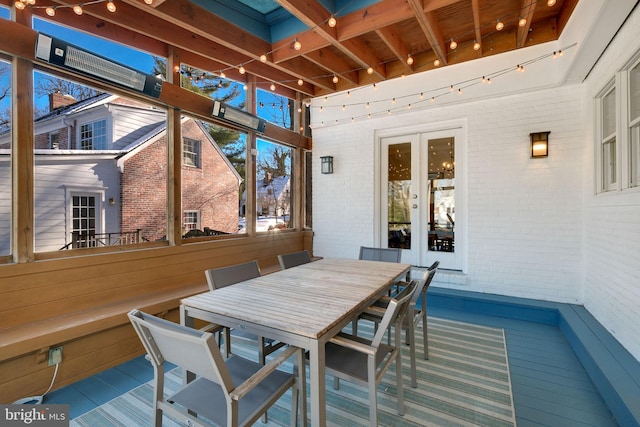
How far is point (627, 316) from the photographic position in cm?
231

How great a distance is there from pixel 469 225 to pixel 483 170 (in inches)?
29.8

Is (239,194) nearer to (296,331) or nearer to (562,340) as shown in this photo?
(296,331)

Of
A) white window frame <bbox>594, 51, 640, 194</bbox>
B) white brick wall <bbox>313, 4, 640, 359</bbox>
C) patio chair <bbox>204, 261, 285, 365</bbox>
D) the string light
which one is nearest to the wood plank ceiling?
the string light

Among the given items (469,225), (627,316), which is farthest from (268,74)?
(627,316)

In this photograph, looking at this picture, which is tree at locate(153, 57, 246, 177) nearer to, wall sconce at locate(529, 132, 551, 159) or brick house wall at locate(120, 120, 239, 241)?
brick house wall at locate(120, 120, 239, 241)

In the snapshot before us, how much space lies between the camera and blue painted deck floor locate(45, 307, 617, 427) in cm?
192

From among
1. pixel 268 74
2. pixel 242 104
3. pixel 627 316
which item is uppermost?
pixel 268 74

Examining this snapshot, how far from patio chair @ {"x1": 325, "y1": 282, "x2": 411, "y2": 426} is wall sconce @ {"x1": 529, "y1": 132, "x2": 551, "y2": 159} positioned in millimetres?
2997

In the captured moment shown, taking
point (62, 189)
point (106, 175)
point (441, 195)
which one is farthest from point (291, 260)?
point (441, 195)

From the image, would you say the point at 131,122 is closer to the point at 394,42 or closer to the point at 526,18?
the point at 394,42

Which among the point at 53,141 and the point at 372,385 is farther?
the point at 53,141

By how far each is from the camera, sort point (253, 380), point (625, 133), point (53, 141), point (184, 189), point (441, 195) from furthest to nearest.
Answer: point (441, 195) < point (184, 189) < point (53, 141) < point (625, 133) < point (253, 380)

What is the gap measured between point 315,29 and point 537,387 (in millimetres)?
3613

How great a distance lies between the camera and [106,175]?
2988 millimetres
